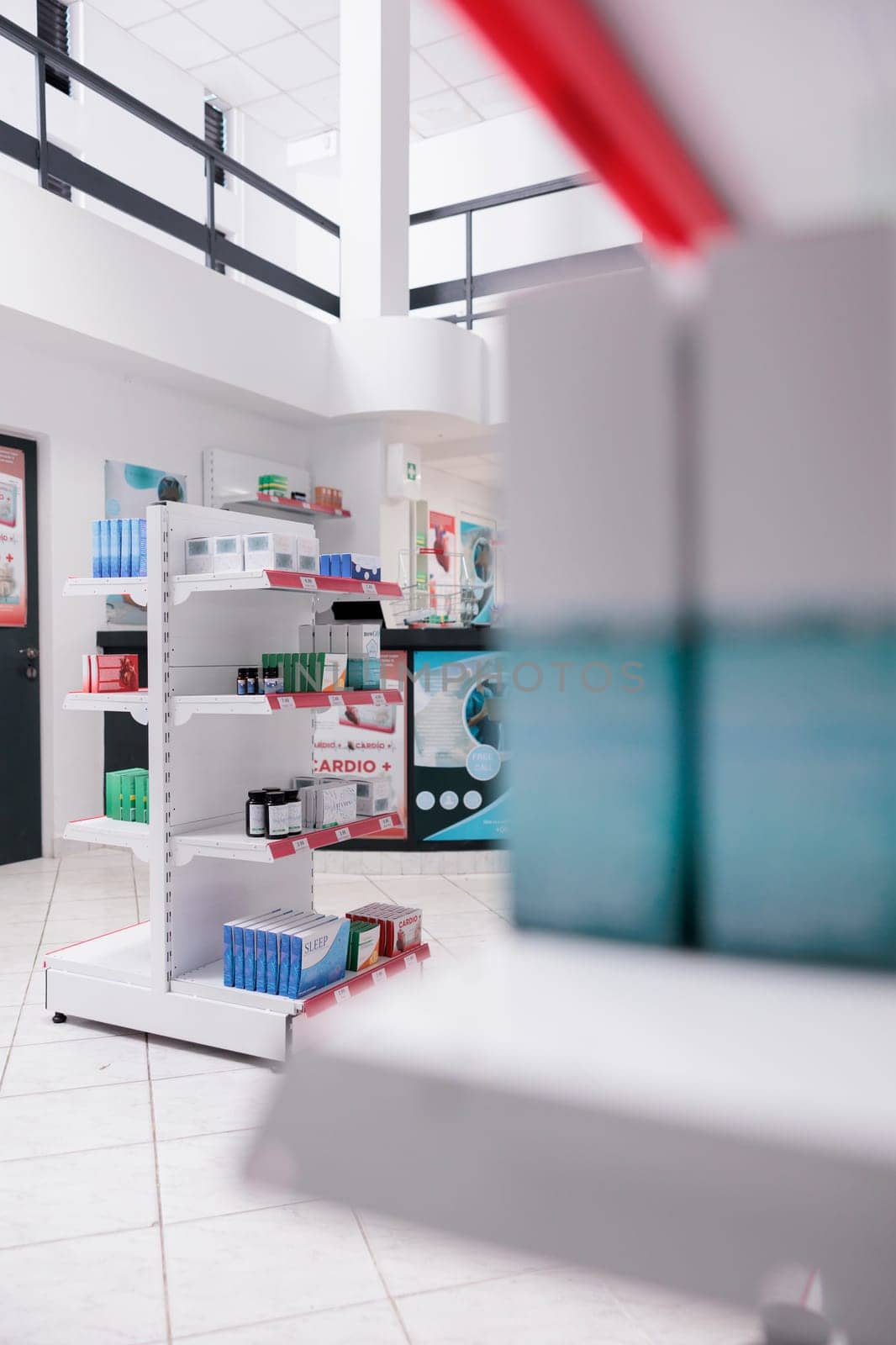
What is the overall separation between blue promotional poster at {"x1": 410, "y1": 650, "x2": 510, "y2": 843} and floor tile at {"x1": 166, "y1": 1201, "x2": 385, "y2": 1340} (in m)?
3.00

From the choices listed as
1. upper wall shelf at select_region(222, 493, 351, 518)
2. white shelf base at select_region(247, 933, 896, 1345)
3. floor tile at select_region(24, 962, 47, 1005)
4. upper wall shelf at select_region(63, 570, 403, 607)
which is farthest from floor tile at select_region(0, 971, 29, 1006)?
upper wall shelf at select_region(222, 493, 351, 518)

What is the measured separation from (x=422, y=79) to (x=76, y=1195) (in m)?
7.71

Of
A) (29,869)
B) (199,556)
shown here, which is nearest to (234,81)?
(29,869)

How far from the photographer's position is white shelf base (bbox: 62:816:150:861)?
291 cm

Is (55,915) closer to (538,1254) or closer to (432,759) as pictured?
(432,759)

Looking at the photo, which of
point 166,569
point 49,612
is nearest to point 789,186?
point 166,569

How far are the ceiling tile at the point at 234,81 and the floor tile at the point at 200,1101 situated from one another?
7454mm

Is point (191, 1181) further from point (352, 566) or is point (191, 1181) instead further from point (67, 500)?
point (67, 500)

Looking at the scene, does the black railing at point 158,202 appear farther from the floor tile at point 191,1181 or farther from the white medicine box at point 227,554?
the floor tile at point 191,1181

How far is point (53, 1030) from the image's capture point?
9.68ft

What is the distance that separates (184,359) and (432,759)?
2665 millimetres

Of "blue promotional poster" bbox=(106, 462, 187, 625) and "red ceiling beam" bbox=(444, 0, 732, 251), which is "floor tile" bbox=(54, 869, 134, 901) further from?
"red ceiling beam" bbox=(444, 0, 732, 251)

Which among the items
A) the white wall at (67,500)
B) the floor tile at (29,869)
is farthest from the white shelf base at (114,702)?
the white wall at (67,500)

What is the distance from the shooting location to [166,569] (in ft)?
9.29
